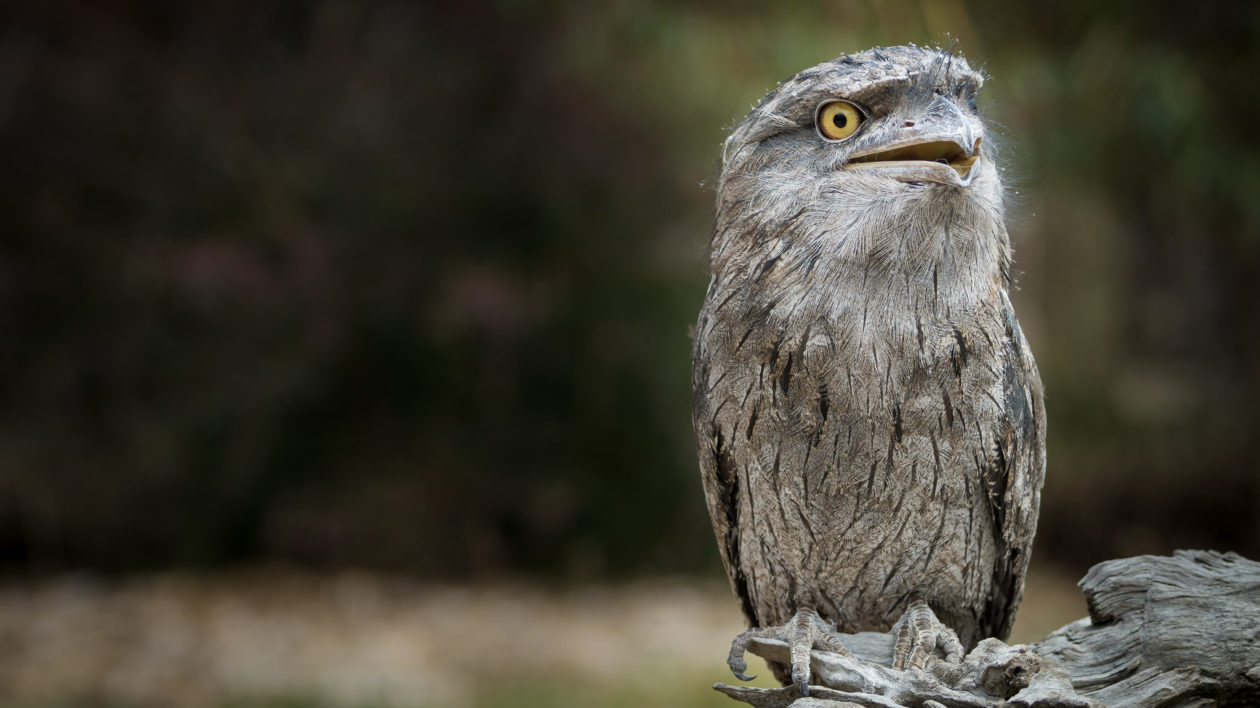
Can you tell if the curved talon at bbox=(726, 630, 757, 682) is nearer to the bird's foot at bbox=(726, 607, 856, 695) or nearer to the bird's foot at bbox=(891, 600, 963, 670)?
the bird's foot at bbox=(726, 607, 856, 695)

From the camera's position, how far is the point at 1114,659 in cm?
145

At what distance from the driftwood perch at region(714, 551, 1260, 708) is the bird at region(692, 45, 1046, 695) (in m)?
0.06

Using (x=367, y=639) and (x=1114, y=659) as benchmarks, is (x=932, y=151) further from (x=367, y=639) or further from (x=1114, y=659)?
(x=367, y=639)

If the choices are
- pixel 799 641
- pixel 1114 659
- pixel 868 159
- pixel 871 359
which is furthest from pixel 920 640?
pixel 868 159

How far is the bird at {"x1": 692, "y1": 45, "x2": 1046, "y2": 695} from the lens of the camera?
1.30 m

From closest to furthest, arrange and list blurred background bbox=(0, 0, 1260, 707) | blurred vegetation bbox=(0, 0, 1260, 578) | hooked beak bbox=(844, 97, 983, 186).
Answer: hooked beak bbox=(844, 97, 983, 186)
blurred background bbox=(0, 0, 1260, 707)
blurred vegetation bbox=(0, 0, 1260, 578)

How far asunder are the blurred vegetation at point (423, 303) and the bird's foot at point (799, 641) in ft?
9.05

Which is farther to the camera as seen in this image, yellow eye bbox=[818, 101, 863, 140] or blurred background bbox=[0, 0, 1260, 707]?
blurred background bbox=[0, 0, 1260, 707]

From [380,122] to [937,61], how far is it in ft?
11.2

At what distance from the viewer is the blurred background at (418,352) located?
4102 mm

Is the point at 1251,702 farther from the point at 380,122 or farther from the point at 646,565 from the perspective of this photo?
the point at 380,122

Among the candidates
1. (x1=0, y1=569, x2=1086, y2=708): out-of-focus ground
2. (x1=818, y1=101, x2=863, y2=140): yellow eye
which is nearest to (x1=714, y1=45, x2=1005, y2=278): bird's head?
(x1=818, y1=101, x2=863, y2=140): yellow eye

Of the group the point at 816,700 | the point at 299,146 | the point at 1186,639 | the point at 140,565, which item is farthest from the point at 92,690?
the point at 1186,639

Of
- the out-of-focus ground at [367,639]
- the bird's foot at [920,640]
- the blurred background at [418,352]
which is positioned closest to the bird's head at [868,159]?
the bird's foot at [920,640]
